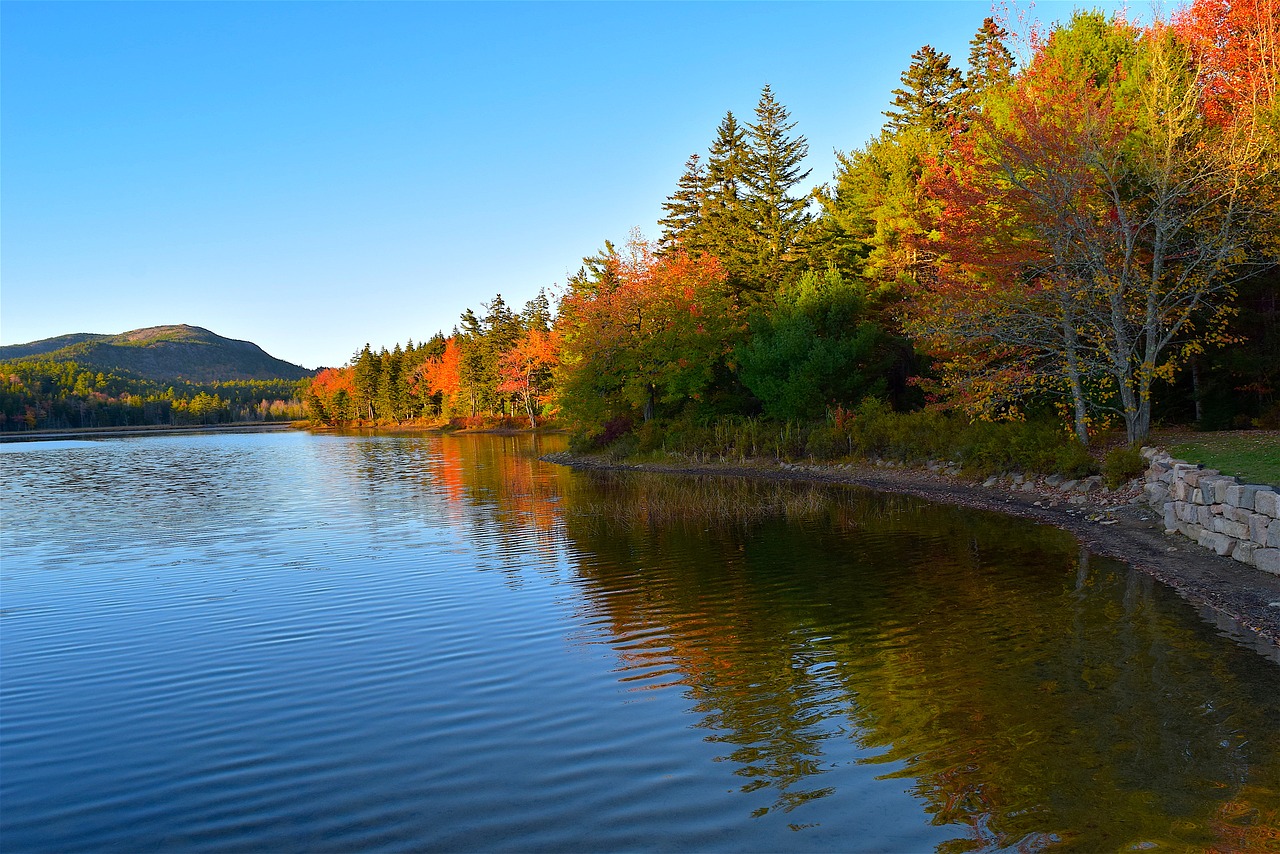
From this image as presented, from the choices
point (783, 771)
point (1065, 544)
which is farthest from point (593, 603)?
point (1065, 544)

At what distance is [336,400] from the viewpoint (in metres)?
126

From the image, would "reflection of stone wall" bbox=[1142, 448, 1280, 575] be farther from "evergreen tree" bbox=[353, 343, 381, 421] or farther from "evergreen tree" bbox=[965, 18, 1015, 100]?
"evergreen tree" bbox=[353, 343, 381, 421]

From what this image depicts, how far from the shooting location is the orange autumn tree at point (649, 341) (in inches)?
1540

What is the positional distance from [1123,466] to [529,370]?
6567 cm

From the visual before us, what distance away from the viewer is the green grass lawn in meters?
13.7

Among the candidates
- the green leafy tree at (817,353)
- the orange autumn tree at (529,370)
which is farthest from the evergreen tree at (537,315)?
the green leafy tree at (817,353)

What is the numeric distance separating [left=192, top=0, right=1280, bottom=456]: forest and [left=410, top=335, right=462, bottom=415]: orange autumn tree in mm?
57498

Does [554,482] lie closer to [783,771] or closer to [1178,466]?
[1178,466]

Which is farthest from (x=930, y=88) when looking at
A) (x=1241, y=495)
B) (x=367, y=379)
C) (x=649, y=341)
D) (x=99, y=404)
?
(x=99, y=404)

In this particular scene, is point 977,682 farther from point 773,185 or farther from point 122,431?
point 122,431

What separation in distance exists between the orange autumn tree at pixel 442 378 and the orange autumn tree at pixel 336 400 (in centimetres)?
Result: 1543

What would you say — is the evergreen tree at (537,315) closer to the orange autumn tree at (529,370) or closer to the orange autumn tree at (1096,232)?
the orange autumn tree at (529,370)

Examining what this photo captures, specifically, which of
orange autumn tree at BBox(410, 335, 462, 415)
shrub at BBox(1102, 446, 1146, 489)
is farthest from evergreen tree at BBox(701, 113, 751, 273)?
orange autumn tree at BBox(410, 335, 462, 415)

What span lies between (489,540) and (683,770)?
12.4 m
